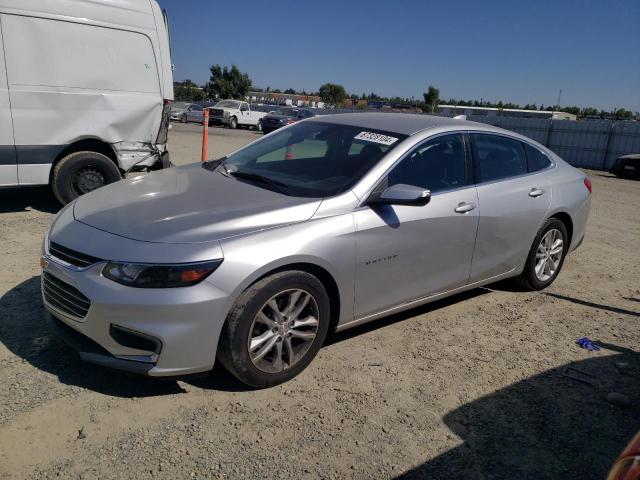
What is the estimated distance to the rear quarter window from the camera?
6.11 metres

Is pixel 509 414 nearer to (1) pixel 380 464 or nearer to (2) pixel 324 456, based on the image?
(1) pixel 380 464

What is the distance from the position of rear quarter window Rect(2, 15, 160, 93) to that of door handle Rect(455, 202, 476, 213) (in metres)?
4.90

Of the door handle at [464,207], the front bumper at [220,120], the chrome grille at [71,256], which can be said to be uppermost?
the door handle at [464,207]

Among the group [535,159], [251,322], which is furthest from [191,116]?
[251,322]

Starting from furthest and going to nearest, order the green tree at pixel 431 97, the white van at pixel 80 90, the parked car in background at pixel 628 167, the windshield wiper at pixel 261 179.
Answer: the green tree at pixel 431 97 → the parked car in background at pixel 628 167 → the white van at pixel 80 90 → the windshield wiper at pixel 261 179

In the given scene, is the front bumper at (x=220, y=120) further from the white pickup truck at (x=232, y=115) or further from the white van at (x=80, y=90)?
the white van at (x=80, y=90)

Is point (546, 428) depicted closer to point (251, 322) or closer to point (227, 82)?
point (251, 322)

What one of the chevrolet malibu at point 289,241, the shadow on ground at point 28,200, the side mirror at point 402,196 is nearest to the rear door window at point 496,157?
the chevrolet malibu at point 289,241

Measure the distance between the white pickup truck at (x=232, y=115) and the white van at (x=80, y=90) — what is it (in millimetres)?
25082

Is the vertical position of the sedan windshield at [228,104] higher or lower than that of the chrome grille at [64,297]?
lower

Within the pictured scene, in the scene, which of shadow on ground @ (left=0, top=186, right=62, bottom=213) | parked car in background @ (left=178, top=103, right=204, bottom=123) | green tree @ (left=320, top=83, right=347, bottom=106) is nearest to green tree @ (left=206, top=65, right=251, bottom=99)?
green tree @ (left=320, top=83, right=347, bottom=106)

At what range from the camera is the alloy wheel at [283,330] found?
3119 millimetres

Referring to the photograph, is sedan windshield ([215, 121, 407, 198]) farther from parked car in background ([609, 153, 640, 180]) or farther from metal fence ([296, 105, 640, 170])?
metal fence ([296, 105, 640, 170])

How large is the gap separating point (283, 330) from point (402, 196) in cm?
114
